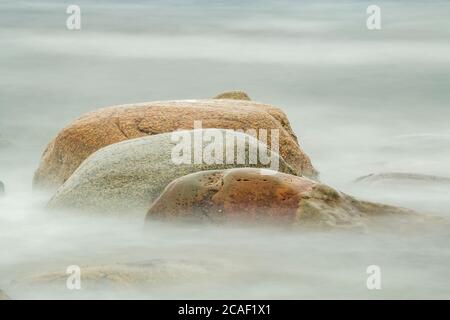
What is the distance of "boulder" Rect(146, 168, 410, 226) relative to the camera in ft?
29.4

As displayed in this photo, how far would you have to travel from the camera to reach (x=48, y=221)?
10.3 meters

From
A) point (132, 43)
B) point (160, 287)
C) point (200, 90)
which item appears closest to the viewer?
point (160, 287)

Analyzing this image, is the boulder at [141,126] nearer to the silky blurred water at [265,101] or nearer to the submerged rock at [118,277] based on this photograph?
the silky blurred water at [265,101]

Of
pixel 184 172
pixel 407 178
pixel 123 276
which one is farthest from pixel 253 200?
pixel 407 178

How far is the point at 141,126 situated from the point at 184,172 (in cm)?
186

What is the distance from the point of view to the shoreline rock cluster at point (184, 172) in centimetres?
902

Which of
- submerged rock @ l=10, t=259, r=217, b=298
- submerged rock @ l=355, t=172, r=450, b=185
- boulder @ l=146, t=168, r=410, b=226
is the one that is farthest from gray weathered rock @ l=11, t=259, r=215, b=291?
submerged rock @ l=355, t=172, r=450, b=185

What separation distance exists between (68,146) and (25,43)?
21649 millimetres

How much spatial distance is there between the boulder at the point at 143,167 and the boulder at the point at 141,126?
113 cm

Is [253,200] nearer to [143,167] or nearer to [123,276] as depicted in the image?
[143,167]

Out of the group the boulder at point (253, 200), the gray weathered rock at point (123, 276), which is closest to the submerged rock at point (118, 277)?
the gray weathered rock at point (123, 276)

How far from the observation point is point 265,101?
23797mm

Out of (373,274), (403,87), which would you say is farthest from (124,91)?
(373,274)
